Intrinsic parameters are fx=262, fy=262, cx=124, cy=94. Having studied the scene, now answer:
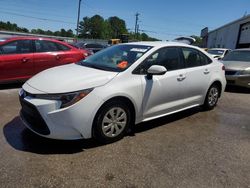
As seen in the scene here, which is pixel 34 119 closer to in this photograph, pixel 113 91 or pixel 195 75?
pixel 113 91

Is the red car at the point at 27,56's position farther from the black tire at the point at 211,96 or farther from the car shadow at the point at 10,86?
the black tire at the point at 211,96

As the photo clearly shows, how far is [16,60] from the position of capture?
685cm

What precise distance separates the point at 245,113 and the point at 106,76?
12.3ft

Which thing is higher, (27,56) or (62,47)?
(62,47)

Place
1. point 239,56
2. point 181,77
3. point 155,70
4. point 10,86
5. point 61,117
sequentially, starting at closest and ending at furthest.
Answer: point 61,117, point 155,70, point 181,77, point 10,86, point 239,56

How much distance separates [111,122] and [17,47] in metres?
4.52

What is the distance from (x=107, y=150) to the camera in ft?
12.0

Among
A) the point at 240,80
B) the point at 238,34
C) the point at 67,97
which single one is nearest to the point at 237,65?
the point at 240,80

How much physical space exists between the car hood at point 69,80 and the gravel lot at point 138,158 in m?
0.82

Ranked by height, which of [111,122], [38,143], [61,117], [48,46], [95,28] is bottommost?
[38,143]

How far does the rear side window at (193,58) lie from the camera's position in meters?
5.00

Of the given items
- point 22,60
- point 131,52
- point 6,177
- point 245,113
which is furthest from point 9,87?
point 245,113

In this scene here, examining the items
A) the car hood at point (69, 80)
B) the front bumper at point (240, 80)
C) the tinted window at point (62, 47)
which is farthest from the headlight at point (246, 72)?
the car hood at point (69, 80)

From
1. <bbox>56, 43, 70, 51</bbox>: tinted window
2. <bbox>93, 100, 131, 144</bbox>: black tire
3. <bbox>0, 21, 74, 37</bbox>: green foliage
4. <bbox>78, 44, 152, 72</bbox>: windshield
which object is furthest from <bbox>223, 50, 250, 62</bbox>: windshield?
<bbox>0, 21, 74, 37</bbox>: green foliage
